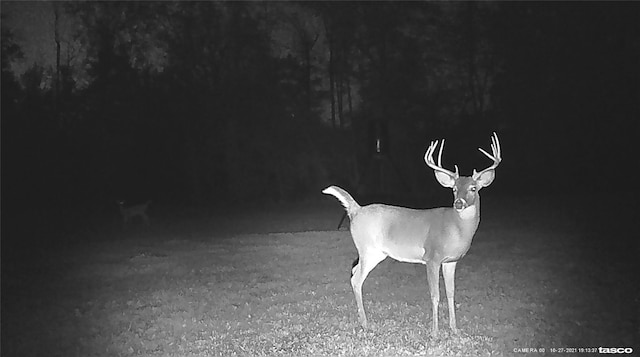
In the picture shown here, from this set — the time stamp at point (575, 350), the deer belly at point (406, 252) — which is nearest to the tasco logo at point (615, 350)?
the time stamp at point (575, 350)

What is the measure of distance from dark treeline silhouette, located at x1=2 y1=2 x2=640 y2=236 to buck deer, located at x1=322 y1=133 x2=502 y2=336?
10.1 meters

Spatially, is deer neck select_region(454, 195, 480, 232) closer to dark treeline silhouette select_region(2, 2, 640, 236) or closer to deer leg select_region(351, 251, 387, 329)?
deer leg select_region(351, 251, 387, 329)

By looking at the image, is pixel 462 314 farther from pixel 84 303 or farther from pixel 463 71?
pixel 463 71

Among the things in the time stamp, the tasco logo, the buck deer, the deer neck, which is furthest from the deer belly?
the tasco logo

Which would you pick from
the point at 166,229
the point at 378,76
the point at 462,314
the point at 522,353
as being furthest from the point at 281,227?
the point at 522,353

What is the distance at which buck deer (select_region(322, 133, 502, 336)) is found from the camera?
12.7 ft

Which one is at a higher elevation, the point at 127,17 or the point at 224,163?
the point at 127,17

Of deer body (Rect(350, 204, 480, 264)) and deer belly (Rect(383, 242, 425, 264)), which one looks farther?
deer belly (Rect(383, 242, 425, 264))

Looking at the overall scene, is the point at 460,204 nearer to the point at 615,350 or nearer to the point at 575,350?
the point at 575,350

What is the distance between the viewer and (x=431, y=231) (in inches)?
157

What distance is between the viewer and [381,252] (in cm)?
420

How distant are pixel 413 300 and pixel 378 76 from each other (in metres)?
9.77

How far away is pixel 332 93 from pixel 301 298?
32.2ft

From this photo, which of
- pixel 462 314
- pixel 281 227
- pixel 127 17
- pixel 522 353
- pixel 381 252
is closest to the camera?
pixel 522 353
